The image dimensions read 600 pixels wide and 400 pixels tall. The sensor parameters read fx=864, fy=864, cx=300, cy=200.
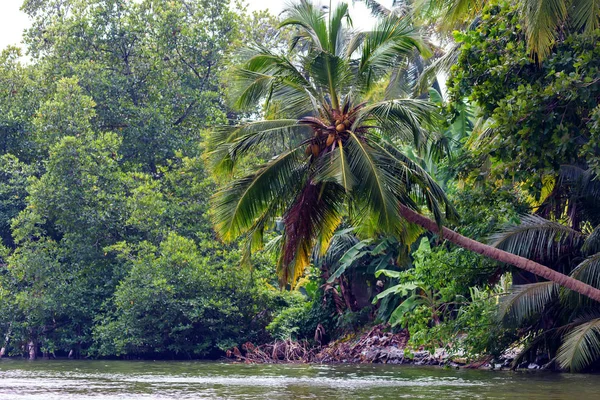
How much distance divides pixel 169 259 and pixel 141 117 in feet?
27.0

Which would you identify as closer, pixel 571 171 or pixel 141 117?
pixel 571 171

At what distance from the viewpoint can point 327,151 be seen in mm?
12844

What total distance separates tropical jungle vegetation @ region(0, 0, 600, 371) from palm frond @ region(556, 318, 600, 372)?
77mm

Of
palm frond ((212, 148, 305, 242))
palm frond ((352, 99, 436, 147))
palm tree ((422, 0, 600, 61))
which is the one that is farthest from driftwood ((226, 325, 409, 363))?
palm tree ((422, 0, 600, 61))

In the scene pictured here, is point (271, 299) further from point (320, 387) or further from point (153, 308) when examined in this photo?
point (320, 387)

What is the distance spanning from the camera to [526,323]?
1541cm

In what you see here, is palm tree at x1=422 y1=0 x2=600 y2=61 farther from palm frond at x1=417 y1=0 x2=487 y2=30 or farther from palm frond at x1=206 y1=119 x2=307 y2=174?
palm frond at x1=206 y1=119 x2=307 y2=174

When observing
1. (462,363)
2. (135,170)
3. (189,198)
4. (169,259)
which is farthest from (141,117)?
(462,363)

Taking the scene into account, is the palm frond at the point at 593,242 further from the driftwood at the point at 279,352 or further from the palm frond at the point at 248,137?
the driftwood at the point at 279,352

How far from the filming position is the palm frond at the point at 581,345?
528 inches

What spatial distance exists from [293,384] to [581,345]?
478 cm

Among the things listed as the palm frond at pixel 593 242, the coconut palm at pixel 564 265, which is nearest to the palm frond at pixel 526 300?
the coconut palm at pixel 564 265

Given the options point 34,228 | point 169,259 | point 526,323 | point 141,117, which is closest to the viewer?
point 526,323

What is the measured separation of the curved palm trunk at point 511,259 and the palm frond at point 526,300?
187 cm
